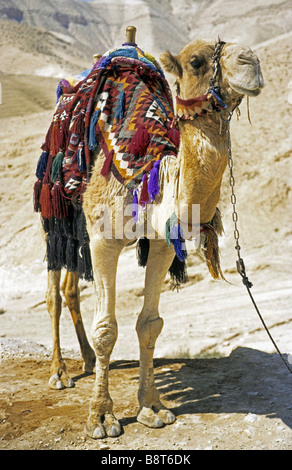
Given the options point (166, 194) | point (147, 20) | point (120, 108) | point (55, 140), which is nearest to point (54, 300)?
point (55, 140)

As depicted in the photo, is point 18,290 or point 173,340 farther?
point 18,290

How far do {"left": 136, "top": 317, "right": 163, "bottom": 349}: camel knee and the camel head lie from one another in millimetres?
1976

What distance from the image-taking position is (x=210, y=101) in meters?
3.25

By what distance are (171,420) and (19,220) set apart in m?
9.86

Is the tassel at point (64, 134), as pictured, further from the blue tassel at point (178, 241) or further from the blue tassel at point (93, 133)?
the blue tassel at point (178, 241)

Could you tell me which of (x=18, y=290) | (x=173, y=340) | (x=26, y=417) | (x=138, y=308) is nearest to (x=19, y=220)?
(x=18, y=290)

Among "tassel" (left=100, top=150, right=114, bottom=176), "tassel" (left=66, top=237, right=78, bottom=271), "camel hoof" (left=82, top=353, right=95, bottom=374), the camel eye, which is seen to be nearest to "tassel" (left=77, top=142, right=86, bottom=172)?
"tassel" (left=100, top=150, right=114, bottom=176)

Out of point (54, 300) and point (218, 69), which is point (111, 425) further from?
point (218, 69)

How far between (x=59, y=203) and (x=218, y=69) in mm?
2194

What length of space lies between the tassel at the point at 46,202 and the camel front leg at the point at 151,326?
1.15 metres

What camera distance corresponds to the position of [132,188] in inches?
159
